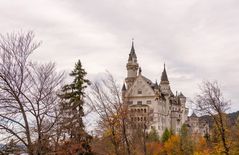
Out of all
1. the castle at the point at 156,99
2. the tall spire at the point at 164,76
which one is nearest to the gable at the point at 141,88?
the castle at the point at 156,99

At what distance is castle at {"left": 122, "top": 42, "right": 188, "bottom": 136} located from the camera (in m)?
111

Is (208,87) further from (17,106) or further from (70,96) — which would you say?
(17,106)

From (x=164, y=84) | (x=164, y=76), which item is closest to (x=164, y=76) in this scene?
(x=164, y=76)

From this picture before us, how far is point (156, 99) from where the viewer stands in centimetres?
11238

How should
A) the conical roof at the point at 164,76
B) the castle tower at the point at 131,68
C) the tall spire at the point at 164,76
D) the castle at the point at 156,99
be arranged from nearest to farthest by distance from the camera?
the castle at the point at 156,99 → the castle tower at the point at 131,68 → the tall spire at the point at 164,76 → the conical roof at the point at 164,76

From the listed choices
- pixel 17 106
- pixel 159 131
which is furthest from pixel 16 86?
pixel 159 131

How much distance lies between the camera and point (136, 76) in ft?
386

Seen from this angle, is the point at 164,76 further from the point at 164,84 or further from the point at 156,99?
the point at 156,99

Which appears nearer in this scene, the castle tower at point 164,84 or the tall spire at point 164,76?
the castle tower at point 164,84

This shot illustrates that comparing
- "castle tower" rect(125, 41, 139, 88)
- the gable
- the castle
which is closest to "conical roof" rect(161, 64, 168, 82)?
the castle

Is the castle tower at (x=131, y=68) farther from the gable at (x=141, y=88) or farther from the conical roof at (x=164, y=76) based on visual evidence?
the conical roof at (x=164, y=76)

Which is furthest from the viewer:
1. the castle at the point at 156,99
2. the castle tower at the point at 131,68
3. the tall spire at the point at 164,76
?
the tall spire at the point at 164,76

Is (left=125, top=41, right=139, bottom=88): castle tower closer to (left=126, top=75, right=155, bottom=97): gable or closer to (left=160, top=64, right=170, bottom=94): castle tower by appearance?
(left=126, top=75, right=155, bottom=97): gable

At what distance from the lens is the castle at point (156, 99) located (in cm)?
11106
